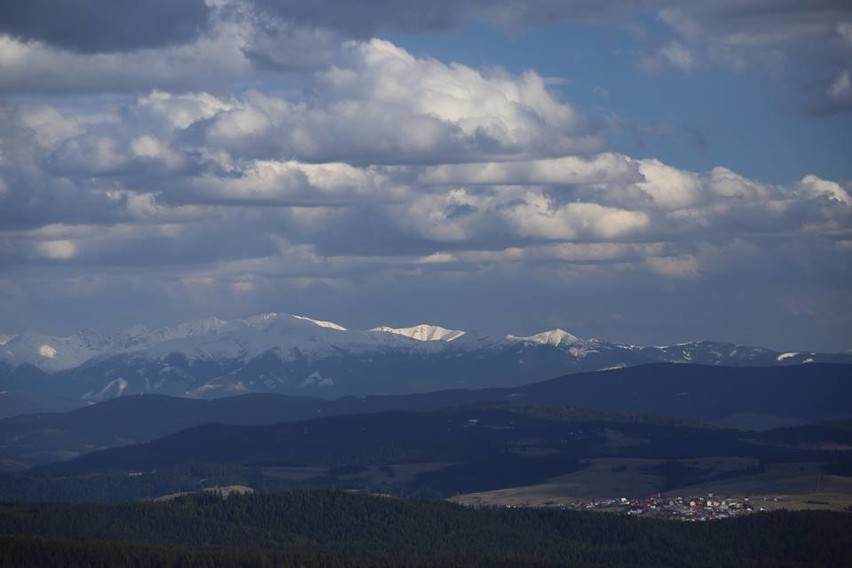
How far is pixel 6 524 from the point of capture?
Result: 643 ft

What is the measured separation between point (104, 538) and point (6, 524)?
37.1ft

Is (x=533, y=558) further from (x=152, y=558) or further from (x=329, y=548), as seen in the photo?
(x=152, y=558)

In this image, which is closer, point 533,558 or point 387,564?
point 387,564

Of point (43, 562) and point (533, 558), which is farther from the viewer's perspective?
point (533, 558)

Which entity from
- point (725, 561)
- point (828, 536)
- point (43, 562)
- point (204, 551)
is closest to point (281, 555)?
point (204, 551)

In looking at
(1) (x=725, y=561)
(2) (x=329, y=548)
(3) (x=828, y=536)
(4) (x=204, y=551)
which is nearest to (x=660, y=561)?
(1) (x=725, y=561)

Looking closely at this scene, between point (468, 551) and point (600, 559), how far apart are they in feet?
51.8

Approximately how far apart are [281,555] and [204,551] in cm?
817

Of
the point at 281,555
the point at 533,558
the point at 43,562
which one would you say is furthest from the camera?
the point at 533,558

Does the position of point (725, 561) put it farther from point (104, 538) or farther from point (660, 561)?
point (104, 538)

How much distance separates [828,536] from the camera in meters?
197

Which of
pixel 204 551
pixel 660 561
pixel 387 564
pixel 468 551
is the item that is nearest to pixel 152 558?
pixel 204 551

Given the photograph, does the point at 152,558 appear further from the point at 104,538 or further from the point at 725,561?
the point at 725,561

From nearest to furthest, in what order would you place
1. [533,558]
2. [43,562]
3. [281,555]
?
[43,562] < [281,555] < [533,558]
